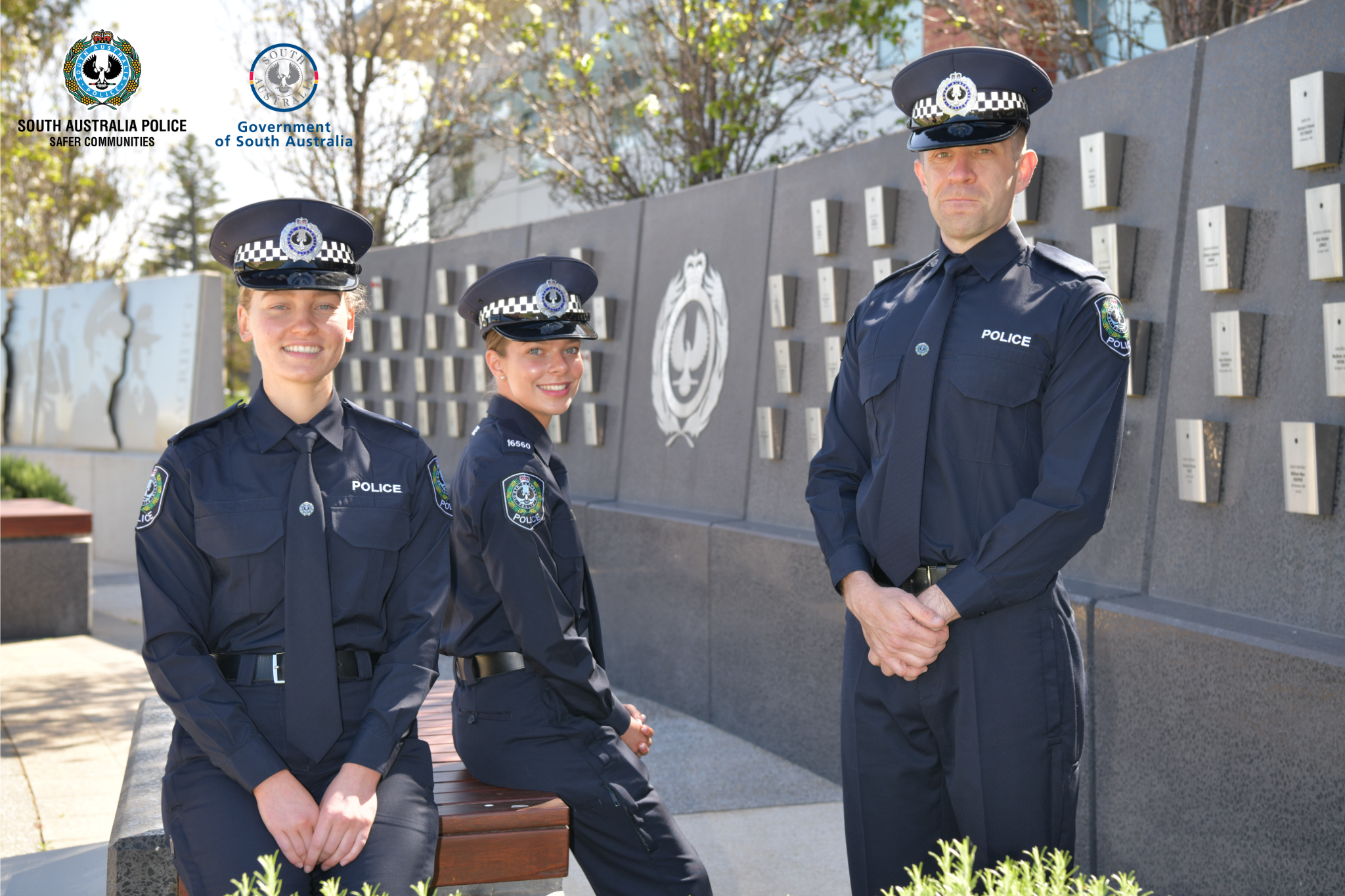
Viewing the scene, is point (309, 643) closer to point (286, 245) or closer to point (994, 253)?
point (286, 245)

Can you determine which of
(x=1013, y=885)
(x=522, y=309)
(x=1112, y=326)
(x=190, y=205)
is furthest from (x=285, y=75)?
(x=190, y=205)

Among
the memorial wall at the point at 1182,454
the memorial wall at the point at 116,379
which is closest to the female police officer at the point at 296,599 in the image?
the memorial wall at the point at 1182,454

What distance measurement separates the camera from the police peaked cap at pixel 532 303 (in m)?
3.36

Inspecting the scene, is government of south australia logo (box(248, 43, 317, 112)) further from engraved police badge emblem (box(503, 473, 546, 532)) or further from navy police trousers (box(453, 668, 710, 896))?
navy police trousers (box(453, 668, 710, 896))

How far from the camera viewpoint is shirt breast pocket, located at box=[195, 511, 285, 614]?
8.43 feet

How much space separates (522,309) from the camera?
3.36m

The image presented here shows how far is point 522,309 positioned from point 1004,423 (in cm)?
138

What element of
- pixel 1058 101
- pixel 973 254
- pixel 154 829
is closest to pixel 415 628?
pixel 154 829

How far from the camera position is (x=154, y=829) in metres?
2.96

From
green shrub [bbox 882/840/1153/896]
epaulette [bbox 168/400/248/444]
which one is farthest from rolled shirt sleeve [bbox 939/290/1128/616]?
epaulette [bbox 168/400/248/444]

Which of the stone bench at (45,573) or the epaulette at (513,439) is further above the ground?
the epaulette at (513,439)

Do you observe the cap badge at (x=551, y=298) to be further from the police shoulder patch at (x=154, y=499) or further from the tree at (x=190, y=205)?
the tree at (x=190, y=205)

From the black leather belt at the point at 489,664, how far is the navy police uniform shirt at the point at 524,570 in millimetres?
18

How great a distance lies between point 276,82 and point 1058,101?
9982 millimetres
